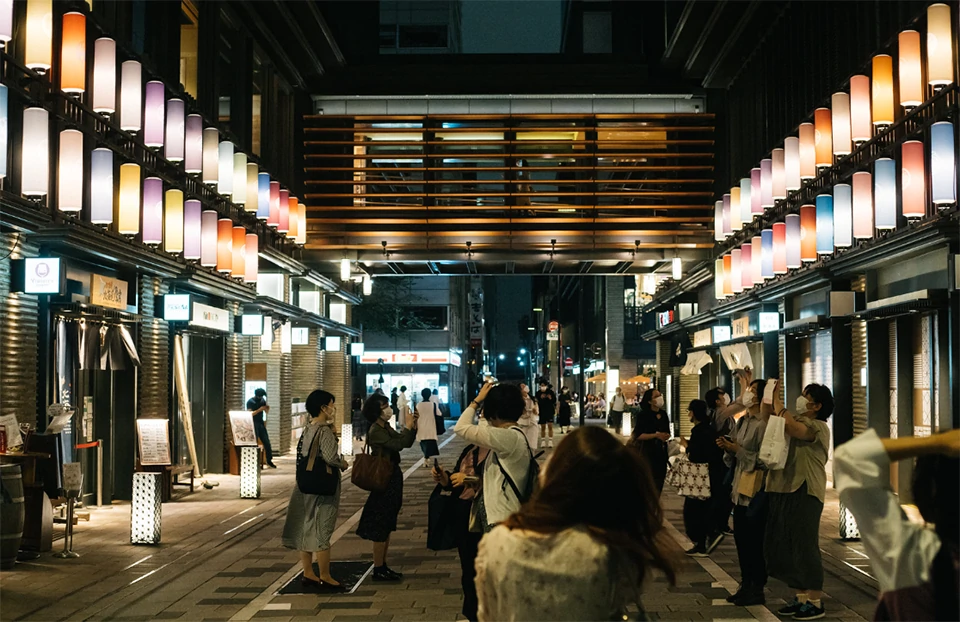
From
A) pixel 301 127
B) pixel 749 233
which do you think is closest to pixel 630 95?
pixel 749 233

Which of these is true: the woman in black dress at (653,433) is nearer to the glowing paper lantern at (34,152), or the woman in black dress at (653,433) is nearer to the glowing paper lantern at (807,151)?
the glowing paper lantern at (807,151)

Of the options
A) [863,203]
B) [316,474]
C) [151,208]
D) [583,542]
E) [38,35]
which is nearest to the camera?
[583,542]

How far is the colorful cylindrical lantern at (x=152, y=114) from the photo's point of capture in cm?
1814

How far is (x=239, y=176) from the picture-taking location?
76.0 feet

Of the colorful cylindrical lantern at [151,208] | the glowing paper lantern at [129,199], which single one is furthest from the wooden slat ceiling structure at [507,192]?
the glowing paper lantern at [129,199]

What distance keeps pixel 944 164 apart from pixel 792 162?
7030 millimetres

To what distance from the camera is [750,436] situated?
32.6ft

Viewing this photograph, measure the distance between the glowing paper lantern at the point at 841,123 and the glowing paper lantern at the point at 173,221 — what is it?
36.5ft

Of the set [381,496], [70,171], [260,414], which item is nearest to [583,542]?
[381,496]

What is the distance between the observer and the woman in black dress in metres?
14.0

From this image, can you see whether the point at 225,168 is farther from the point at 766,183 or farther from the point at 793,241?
the point at 793,241

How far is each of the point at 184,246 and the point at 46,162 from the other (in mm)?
6496

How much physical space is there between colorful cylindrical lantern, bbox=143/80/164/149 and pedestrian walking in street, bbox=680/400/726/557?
410 inches

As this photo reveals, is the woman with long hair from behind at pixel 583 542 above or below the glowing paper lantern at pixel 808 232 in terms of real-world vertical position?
below
